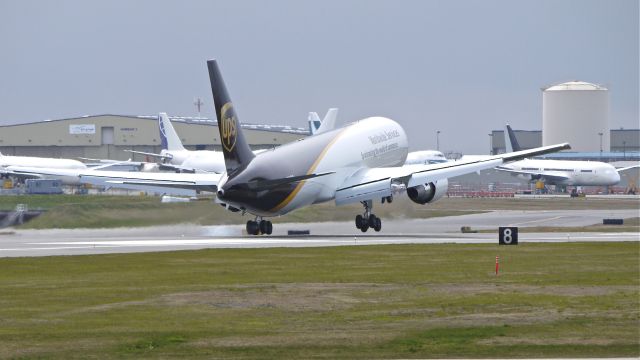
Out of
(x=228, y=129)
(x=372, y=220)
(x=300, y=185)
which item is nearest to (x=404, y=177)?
(x=372, y=220)

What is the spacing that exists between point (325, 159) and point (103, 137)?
384ft

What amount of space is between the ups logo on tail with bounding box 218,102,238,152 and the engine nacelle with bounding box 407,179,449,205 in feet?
41.8

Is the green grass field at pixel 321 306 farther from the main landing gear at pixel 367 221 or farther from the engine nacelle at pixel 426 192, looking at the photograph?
the main landing gear at pixel 367 221

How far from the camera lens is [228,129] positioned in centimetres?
5594

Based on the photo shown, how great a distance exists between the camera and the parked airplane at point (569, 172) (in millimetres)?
158750

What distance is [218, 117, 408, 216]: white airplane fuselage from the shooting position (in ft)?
189

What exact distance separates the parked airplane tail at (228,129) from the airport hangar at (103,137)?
380 feet

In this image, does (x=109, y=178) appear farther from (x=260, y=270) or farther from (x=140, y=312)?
(x=140, y=312)

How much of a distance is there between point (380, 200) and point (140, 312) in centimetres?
4044

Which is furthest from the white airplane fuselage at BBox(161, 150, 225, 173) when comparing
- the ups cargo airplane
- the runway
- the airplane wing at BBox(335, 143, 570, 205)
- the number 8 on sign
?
the number 8 on sign

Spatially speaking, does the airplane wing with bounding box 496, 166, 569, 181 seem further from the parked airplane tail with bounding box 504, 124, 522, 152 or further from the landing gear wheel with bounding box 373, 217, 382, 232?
the landing gear wheel with bounding box 373, 217, 382, 232

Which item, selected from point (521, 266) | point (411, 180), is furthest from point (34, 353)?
point (411, 180)

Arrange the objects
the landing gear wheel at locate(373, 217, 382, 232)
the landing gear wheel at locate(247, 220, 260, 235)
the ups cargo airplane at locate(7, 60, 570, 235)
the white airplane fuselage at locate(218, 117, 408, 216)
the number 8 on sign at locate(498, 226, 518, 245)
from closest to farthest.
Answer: the number 8 on sign at locate(498, 226, 518, 245)
the ups cargo airplane at locate(7, 60, 570, 235)
the white airplane fuselage at locate(218, 117, 408, 216)
the landing gear wheel at locate(247, 220, 260, 235)
the landing gear wheel at locate(373, 217, 382, 232)

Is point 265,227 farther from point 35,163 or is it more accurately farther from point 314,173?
point 35,163
